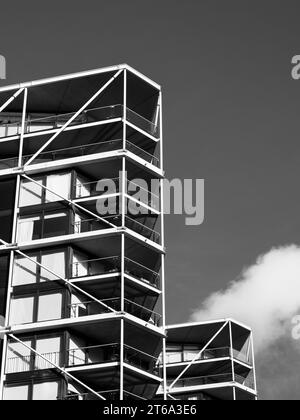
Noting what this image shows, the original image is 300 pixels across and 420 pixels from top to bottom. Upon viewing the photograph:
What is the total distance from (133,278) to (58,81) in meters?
17.0

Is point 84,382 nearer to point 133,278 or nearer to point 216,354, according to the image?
point 133,278

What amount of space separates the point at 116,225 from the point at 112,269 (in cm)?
324

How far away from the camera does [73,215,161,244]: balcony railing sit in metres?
64.9

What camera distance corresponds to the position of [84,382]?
60031 millimetres

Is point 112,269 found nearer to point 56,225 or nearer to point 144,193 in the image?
point 56,225

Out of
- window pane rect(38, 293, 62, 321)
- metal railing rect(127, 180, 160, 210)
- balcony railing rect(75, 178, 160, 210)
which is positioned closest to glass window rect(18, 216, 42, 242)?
balcony railing rect(75, 178, 160, 210)

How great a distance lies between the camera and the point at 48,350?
2373 inches

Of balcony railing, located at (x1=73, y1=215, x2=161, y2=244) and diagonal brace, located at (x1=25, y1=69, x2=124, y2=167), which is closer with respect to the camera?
balcony railing, located at (x1=73, y1=215, x2=161, y2=244)

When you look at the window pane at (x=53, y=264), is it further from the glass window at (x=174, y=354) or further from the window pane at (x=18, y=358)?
the glass window at (x=174, y=354)

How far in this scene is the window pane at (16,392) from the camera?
194 ft

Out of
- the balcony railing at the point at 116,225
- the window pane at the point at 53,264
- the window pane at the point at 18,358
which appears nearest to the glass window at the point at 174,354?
the balcony railing at the point at 116,225

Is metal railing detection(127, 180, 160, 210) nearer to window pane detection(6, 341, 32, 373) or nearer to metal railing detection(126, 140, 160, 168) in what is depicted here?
metal railing detection(126, 140, 160, 168)

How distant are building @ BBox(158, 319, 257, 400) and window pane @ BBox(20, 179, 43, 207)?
24113mm

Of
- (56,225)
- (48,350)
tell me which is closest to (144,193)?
(56,225)
